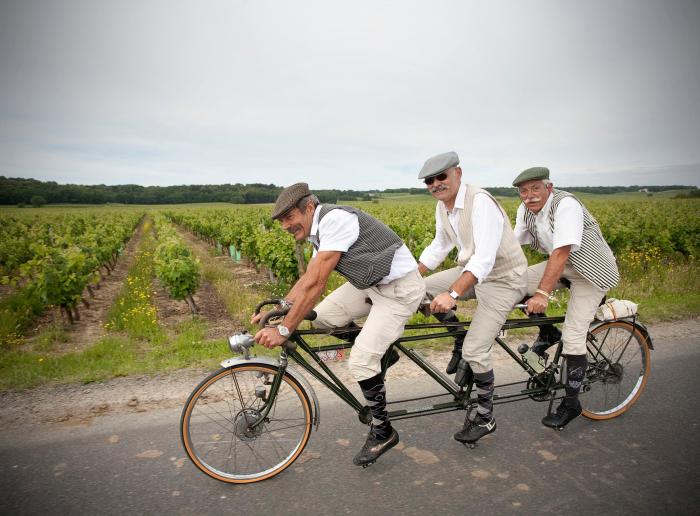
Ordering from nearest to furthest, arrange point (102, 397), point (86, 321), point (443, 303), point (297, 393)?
1. point (443, 303)
2. point (297, 393)
3. point (102, 397)
4. point (86, 321)

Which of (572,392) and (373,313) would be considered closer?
(373,313)

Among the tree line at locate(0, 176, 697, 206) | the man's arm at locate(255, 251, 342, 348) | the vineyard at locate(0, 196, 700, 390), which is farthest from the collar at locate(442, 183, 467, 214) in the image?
the tree line at locate(0, 176, 697, 206)

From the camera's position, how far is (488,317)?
3.27 m

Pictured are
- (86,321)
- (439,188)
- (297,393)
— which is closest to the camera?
(297,393)

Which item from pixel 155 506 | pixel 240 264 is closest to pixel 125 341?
→ pixel 155 506

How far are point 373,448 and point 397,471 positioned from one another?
9.4 inches

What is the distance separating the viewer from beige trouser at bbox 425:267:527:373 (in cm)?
324

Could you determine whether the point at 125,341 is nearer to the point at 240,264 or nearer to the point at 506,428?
the point at 506,428

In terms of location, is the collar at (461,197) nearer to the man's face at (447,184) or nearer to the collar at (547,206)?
the man's face at (447,184)

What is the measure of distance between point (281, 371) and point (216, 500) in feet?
3.07

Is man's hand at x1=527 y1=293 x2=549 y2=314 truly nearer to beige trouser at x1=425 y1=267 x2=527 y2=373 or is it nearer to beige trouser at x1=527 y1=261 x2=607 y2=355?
beige trouser at x1=425 y1=267 x2=527 y2=373

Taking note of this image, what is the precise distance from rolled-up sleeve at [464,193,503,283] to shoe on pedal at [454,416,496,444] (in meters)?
1.22

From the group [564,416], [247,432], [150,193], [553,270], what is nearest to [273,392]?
[247,432]

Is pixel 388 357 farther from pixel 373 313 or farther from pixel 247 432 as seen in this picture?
pixel 247 432
